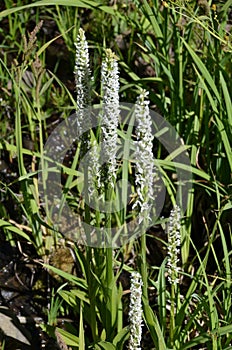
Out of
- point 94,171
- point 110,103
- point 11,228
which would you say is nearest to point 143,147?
point 110,103

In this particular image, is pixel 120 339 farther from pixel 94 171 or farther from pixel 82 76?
pixel 82 76

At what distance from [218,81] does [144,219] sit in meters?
1.17

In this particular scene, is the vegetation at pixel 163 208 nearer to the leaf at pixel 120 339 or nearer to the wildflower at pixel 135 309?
the leaf at pixel 120 339

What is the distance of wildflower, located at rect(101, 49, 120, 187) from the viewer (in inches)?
52.1

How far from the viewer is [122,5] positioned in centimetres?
326

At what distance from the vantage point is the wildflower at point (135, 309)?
1.46 m

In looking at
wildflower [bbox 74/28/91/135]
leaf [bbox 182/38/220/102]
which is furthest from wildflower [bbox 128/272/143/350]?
leaf [bbox 182/38/220/102]

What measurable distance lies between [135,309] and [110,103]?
0.53 meters

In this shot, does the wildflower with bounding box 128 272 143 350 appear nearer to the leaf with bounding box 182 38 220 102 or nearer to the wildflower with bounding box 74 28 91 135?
the wildflower with bounding box 74 28 91 135

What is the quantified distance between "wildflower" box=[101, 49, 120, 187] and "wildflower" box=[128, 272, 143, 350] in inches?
11.9

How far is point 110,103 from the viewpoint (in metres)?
1.34

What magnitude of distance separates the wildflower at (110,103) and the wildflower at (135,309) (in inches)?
11.9

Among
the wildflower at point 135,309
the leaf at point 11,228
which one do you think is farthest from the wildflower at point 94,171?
the leaf at point 11,228

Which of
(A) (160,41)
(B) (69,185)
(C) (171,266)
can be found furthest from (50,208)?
(C) (171,266)
